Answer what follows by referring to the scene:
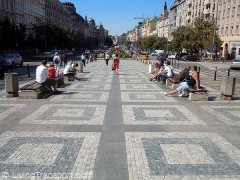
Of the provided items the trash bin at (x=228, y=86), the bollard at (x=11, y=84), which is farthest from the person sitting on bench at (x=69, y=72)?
the trash bin at (x=228, y=86)

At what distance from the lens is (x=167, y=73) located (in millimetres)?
17203

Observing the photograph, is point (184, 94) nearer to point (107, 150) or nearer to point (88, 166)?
point (107, 150)

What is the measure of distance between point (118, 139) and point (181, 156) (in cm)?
160

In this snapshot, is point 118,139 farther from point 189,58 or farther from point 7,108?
point 189,58

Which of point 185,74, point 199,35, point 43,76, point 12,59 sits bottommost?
point 12,59

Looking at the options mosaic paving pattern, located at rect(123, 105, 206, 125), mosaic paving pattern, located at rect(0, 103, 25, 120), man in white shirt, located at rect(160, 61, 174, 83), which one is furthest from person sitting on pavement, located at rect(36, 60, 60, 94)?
man in white shirt, located at rect(160, 61, 174, 83)

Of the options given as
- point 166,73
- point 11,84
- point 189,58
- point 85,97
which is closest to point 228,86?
point 166,73

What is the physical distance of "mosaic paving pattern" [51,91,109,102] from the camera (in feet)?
39.4

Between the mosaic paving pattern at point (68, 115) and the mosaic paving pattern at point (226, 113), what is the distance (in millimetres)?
3663

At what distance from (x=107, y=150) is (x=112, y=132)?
4.19 ft

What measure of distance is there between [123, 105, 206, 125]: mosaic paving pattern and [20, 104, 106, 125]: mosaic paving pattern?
2.90ft

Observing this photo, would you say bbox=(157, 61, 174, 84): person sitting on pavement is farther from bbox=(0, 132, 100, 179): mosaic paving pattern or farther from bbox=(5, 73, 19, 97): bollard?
bbox=(0, 132, 100, 179): mosaic paving pattern

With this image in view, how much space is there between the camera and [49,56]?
50.8 meters

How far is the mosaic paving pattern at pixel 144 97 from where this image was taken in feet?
39.6
